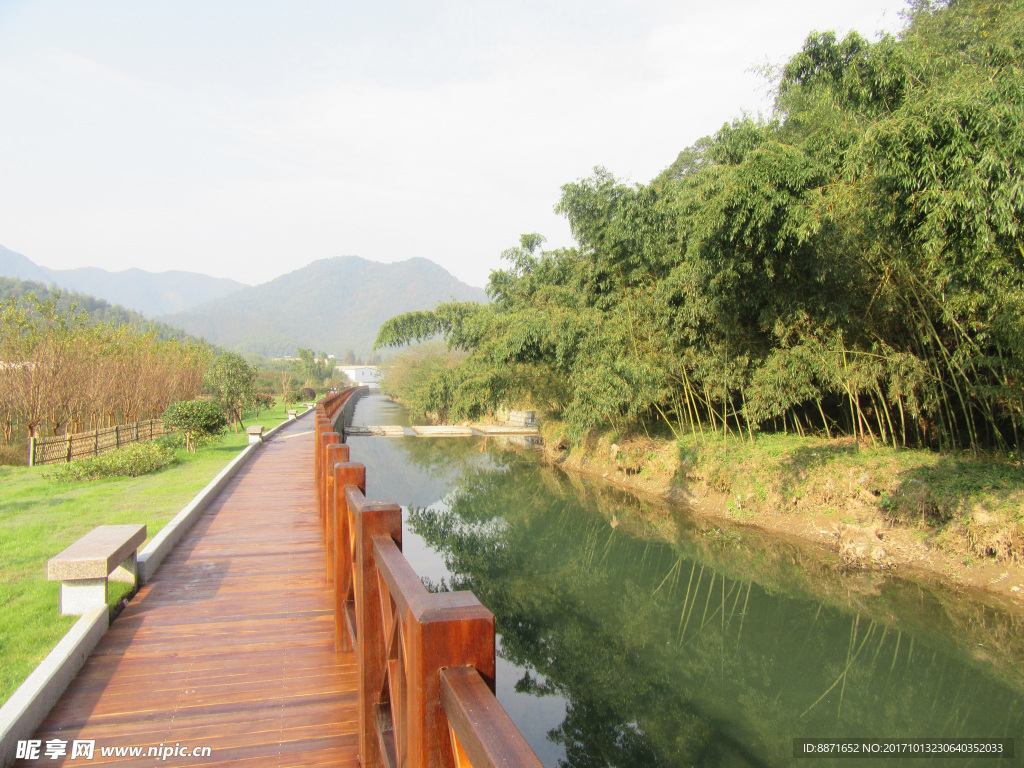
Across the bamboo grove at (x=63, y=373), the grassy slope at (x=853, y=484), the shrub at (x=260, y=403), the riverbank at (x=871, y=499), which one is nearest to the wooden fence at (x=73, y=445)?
the bamboo grove at (x=63, y=373)

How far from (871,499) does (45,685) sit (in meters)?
8.38

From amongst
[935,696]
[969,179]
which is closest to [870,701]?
[935,696]

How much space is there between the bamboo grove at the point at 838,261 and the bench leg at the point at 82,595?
549cm

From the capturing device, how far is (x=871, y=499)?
789 centimetres

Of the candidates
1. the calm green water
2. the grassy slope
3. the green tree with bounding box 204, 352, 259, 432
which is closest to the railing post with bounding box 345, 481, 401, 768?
the calm green water

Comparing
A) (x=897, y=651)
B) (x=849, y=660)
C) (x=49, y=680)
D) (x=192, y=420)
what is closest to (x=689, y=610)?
(x=849, y=660)

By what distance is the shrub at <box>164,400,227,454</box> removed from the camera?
11586 millimetres

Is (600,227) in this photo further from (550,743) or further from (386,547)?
(386,547)

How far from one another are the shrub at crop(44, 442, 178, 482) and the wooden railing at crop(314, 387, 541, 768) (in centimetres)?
808

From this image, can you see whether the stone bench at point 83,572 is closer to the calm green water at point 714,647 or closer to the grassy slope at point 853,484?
the calm green water at point 714,647

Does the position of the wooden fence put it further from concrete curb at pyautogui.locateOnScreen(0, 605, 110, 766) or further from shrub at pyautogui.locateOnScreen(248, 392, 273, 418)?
shrub at pyautogui.locateOnScreen(248, 392, 273, 418)

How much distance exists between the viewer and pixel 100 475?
336 inches

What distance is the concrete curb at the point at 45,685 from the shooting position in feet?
7.24

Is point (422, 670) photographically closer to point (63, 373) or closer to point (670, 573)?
point (670, 573)
